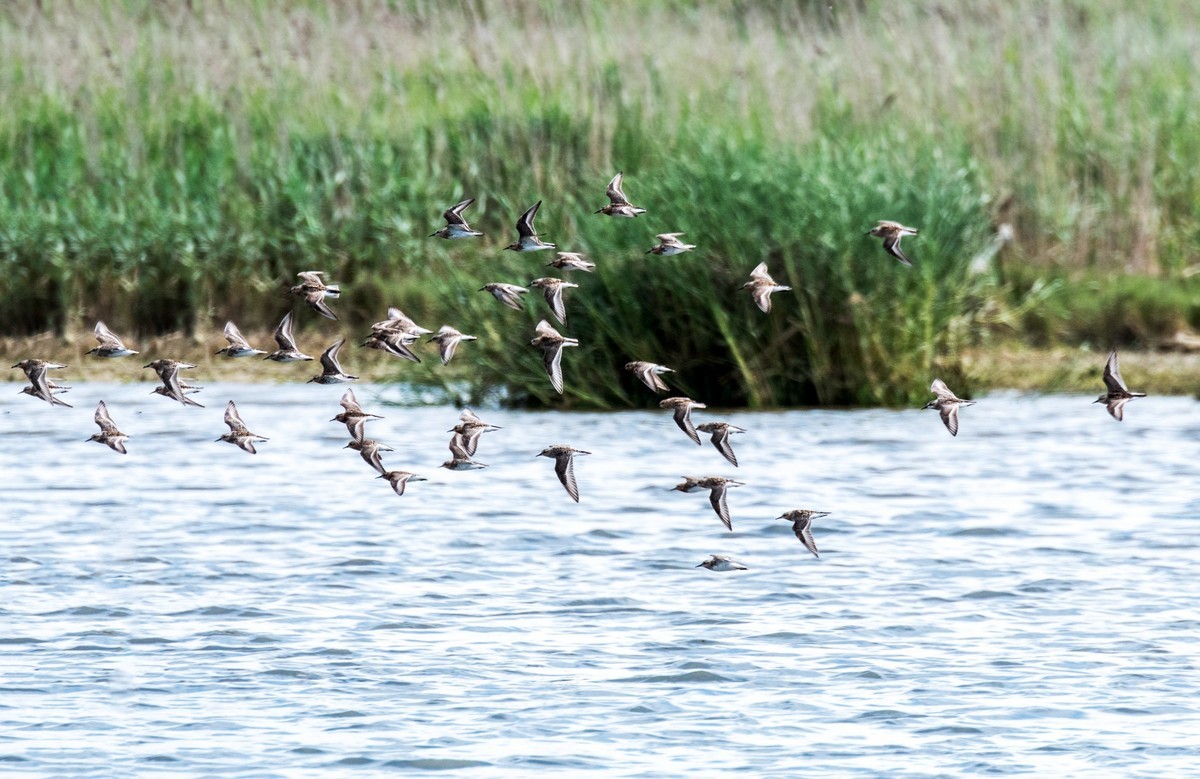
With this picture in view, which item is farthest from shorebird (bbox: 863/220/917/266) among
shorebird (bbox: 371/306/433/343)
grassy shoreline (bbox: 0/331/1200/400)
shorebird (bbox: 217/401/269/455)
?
grassy shoreline (bbox: 0/331/1200/400)

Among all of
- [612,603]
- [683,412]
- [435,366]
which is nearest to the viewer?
[683,412]

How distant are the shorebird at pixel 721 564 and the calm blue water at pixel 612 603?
0.10 meters

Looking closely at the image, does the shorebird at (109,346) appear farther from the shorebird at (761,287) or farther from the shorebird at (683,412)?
the shorebird at (761,287)

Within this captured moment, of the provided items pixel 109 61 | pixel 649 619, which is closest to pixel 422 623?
pixel 649 619

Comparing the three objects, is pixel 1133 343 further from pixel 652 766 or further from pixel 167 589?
pixel 652 766

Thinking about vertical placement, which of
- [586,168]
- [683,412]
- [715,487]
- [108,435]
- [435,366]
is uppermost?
[586,168]

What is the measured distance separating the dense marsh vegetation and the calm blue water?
0.86m

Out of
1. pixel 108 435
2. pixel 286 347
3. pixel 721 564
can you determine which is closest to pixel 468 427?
Result: pixel 286 347

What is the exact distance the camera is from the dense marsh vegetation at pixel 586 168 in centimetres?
1348

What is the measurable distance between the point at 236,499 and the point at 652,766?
577 cm

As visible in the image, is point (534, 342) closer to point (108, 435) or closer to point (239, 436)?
point (239, 436)

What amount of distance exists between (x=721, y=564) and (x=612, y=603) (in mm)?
609

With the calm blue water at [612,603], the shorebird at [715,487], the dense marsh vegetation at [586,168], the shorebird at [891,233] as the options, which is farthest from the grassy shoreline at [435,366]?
the shorebird at [715,487]

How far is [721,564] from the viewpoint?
360 inches
